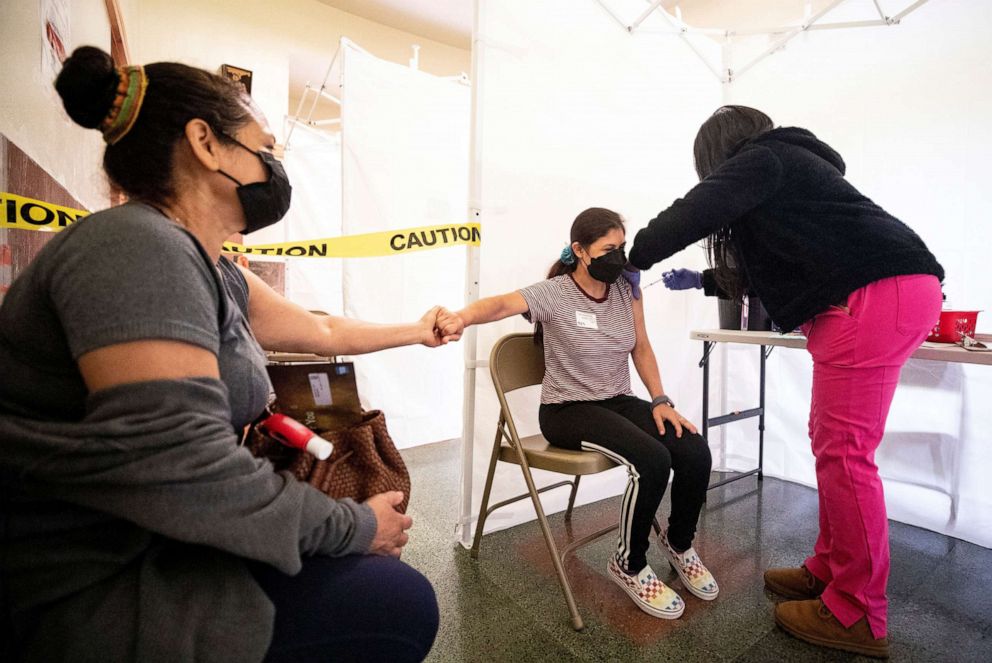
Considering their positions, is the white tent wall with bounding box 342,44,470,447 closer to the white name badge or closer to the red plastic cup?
the white name badge

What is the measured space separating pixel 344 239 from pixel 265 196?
1784 millimetres

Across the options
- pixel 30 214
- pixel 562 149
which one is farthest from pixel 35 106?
pixel 562 149

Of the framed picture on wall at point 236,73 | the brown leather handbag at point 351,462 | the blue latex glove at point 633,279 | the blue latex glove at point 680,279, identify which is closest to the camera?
the brown leather handbag at point 351,462

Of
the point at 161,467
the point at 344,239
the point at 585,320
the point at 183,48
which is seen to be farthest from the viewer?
the point at 183,48

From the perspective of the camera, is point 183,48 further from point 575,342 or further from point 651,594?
point 651,594

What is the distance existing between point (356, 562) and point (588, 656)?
40.1 inches

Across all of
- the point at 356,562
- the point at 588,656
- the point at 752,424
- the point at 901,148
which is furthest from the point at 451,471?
the point at 901,148

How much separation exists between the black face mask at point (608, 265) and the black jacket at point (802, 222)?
38 cm

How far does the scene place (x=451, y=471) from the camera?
9.96 ft

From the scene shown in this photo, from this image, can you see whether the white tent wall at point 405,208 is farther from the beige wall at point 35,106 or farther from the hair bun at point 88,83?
the hair bun at point 88,83

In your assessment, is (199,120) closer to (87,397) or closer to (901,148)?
→ (87,397)

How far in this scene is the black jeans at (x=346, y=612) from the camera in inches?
27.8

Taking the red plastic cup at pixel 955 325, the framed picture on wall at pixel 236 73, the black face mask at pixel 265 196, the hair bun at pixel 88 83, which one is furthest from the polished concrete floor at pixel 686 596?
the framed picture on wall at pixel 236 73

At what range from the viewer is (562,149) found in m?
2.35
